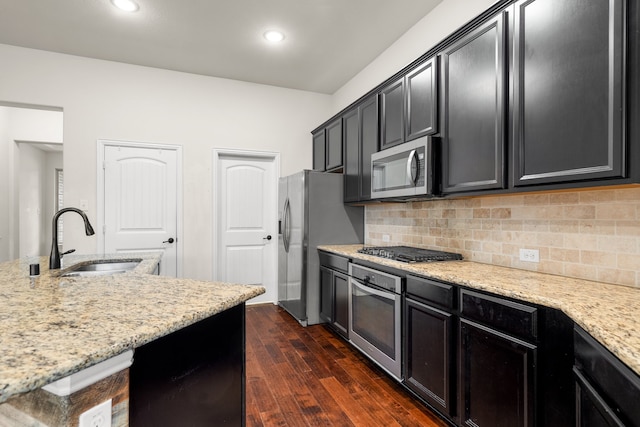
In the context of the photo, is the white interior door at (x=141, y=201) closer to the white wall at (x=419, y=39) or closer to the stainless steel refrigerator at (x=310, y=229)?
the stainless steel refrigerator at (x=310, y=229)

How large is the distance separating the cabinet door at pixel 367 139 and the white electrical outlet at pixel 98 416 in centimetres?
267

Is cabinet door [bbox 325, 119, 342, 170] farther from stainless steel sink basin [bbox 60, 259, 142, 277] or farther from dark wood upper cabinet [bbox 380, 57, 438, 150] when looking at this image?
stainless steel sink basin [bbox 60, 259, 142, 277]

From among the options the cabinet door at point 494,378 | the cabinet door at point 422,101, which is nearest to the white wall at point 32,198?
the cabinet door at point 422,101

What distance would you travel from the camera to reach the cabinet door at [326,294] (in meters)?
3.31

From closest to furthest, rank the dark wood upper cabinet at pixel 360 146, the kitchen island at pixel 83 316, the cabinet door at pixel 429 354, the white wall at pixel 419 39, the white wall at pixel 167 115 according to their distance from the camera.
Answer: the kitchen island at pixel 83 316 < the cabinet door at pixel 429 354 < the white wall at pixel 419 39 < the dark wood upper cabinet at pixel 360 146 < the white wall at pixel 167 115

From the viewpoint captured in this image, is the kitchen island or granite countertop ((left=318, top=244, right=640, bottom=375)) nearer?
the kitchen island

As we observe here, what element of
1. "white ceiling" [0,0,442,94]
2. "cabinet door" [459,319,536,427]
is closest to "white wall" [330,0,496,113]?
"white ceiling" [0,0,442,94]

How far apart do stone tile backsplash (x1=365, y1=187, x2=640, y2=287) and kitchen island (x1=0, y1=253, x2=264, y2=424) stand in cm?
169

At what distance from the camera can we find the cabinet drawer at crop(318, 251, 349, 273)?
3.01m

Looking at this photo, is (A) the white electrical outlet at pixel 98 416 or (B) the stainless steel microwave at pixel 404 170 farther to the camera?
(B) the stainless steel microwave at pixel 404 170

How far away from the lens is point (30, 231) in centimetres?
527

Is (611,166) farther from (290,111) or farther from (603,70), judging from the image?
(290,111)

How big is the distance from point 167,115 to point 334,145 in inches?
79.8

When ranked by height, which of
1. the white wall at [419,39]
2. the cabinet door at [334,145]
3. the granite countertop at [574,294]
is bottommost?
the granite countertop at [574,294]
